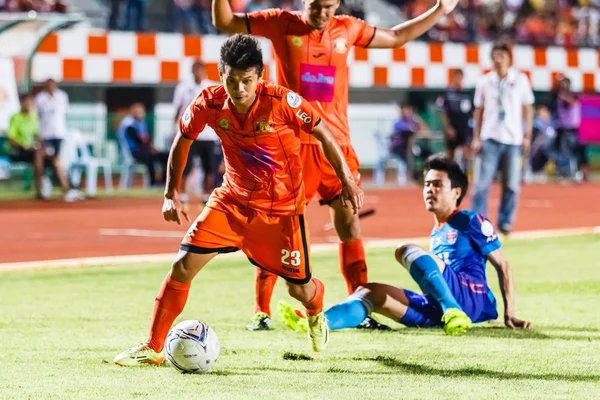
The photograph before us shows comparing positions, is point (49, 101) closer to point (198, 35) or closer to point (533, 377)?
point (198, 35)

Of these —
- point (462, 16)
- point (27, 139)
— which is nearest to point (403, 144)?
point (462, 16)

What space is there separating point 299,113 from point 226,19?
4.58 ft

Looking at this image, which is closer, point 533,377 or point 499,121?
point 533,377

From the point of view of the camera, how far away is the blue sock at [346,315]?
645cm

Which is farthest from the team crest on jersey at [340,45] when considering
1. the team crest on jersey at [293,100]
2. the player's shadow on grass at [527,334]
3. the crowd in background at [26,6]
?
the crowd in background at [26,6]

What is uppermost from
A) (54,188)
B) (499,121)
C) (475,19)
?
(475,19)

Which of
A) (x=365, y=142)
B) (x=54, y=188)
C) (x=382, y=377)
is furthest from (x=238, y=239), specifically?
(x=365, y=142)

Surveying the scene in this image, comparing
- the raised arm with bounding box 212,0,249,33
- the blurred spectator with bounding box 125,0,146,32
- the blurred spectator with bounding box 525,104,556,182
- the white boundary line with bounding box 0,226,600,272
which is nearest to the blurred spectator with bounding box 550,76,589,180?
the blurred spectator with bounding box 525,104,556,182

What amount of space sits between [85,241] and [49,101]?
6.11 metres

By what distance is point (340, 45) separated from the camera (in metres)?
7.03

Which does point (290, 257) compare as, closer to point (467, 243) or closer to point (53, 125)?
point (467, 243)

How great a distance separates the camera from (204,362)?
5.41 meters

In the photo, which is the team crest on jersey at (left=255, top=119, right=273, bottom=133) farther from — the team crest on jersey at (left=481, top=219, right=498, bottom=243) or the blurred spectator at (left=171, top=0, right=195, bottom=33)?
the blurred spectator at (left=171, top=0, right=195, bottom=33)

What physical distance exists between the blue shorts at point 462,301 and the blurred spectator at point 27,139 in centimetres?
1146
